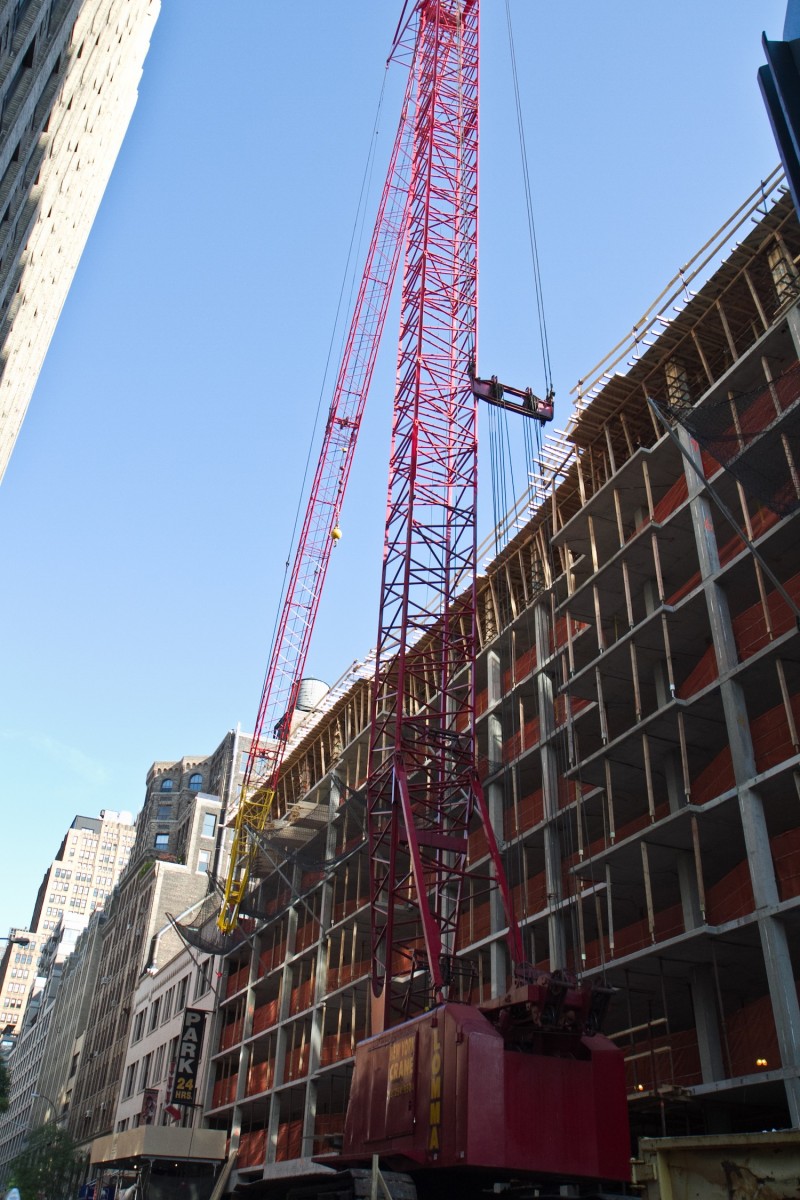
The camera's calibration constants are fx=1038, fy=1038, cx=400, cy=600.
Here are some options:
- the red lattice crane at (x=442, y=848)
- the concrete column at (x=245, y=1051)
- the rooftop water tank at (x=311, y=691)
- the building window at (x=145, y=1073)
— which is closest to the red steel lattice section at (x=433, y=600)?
the red lattice crane at (x=442, y=848)

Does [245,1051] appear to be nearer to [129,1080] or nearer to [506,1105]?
[129,1080]

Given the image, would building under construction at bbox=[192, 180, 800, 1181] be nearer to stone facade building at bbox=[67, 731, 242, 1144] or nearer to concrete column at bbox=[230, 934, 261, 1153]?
concrete column at bbox=[230, 934, 261, 1153]

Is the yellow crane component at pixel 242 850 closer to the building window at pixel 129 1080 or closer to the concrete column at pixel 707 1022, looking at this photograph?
the building window at pixel 129 1080

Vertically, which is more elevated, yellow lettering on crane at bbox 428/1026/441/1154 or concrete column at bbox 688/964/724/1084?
concrete column at bbox 688/964/724/1084

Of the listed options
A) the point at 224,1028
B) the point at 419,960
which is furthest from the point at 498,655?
the point at 224,1028

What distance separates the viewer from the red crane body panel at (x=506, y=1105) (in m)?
18.1

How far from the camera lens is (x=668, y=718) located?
28.4m

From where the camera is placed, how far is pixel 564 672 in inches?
1405

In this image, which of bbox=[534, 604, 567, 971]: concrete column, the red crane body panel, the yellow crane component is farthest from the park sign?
the red crane body panel

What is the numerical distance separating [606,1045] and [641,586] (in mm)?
17035

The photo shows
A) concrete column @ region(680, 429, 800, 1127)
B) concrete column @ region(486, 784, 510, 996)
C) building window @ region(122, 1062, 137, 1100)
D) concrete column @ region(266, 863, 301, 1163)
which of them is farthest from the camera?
building window @ region(122, 1062, 137, 1100)

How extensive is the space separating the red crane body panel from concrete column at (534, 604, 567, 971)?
996 centimetres

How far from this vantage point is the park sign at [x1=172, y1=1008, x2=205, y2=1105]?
193 feet

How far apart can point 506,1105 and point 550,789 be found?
→ 53.6ft
